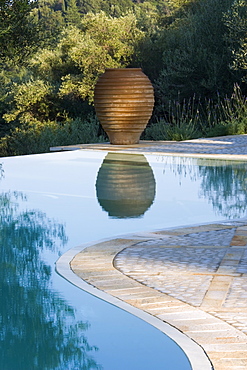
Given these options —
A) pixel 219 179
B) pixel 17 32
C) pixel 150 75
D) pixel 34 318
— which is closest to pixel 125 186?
pixel 219 179

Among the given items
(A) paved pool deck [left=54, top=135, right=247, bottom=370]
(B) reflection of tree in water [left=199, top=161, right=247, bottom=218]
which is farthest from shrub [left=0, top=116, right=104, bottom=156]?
(A) paved pool deck [left=54, top=135, right=247, bottom=370]

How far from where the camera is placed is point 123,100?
1109cm

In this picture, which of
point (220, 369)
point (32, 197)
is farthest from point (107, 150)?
point (220, 369)

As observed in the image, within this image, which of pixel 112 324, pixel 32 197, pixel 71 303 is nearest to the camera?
pixel 112 324

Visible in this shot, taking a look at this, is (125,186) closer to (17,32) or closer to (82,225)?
(82,225)

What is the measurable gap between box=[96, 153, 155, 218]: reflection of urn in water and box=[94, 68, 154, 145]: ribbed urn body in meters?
1.69

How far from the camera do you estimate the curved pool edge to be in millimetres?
2426

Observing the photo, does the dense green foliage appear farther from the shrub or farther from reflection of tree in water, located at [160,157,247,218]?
reflection of tree in water, located at [160,157,247,218]

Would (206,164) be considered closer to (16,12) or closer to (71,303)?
(16,12)

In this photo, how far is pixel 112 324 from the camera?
2.87 m

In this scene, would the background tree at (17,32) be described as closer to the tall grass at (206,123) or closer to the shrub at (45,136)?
the shrub at (45,136)

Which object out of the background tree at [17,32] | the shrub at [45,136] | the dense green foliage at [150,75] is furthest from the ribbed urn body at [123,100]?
the shrub at [45,136]

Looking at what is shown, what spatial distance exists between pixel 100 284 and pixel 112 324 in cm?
55

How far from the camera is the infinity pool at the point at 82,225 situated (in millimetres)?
2594
